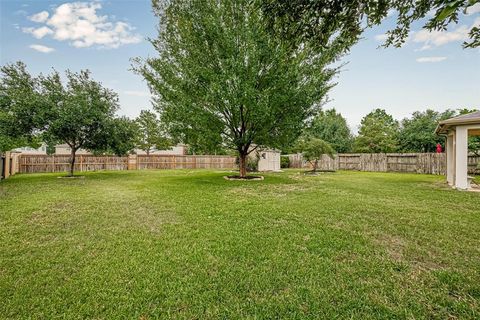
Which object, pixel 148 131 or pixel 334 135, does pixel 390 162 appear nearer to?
pixel 334 135

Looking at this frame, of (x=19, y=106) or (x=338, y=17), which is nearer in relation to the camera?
(x=338, y=17)

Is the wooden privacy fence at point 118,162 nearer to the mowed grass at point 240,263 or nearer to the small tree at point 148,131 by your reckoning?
the small tree at point 148,131

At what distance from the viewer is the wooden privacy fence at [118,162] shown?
17.1m

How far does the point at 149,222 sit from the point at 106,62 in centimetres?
1080

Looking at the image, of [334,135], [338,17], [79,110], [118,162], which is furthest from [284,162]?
[338,17]

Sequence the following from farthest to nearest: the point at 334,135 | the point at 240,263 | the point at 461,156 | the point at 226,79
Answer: the point at 334,135, the point at 226,79, the point at 461,156, the point at 240,263

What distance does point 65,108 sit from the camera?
1149 cm

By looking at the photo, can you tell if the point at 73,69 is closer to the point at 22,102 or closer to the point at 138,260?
the point at 22,102

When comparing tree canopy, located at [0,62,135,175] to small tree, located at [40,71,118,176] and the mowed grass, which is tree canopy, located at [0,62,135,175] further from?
the mowed grass

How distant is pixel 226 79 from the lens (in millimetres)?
9344

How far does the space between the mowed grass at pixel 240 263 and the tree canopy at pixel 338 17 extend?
8.31 ft

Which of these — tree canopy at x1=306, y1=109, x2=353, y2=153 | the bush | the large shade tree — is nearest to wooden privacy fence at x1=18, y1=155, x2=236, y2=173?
the bush

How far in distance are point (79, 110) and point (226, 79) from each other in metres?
7.71

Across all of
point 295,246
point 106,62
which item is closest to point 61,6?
point 106,62
